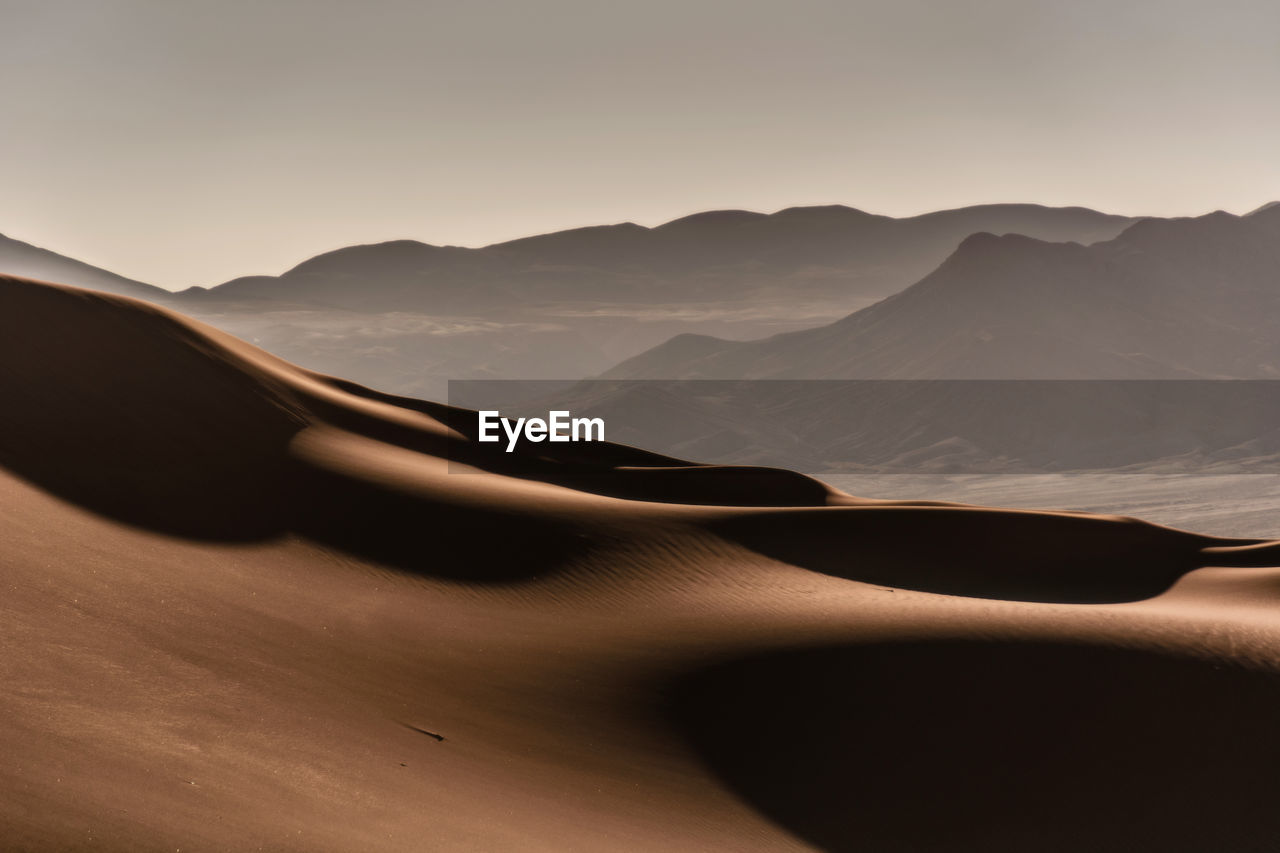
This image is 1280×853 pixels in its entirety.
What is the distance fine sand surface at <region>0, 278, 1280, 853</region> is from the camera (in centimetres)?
847

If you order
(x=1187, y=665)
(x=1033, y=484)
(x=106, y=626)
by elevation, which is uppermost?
(x=106, y=626)

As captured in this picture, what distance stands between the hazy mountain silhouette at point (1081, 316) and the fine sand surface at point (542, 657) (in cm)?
11824

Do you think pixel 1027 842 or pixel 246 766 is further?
pixel 1027 842

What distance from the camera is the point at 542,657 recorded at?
1373cm

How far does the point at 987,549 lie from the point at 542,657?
10.9 metres

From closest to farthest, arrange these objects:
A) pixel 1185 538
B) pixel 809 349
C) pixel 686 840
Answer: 1. pixel 686 840
2. pixel 1185 538
3. pixel 809 349

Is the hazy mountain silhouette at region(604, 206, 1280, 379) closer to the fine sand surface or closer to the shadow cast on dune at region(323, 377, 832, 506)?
the shadow cast on dune at region(323, 377, 832, 506)

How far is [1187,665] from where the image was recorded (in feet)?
45.0

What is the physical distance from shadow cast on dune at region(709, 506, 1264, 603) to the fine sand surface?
89mm

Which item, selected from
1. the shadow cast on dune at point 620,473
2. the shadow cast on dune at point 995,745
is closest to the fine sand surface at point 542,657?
the shadow cast on dune at point 995,745

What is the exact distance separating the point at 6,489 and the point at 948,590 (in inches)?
530

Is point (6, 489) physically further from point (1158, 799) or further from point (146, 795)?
point (1158, 799)

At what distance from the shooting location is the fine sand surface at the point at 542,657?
333 inches

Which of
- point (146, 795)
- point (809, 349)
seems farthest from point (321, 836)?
point (809, 349)
